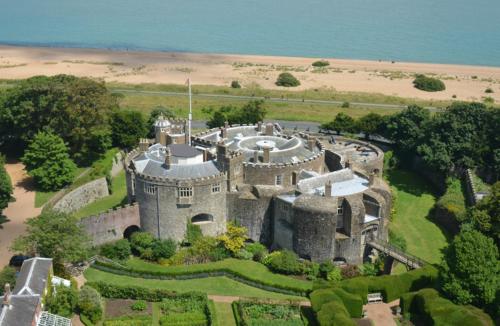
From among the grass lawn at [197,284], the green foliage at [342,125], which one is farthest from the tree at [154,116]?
the grass lawn at [197,284]

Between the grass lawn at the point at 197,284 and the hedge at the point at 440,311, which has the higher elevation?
the hedge at the point at 440,311

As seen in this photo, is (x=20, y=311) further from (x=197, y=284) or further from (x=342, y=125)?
(x=342, y=125)

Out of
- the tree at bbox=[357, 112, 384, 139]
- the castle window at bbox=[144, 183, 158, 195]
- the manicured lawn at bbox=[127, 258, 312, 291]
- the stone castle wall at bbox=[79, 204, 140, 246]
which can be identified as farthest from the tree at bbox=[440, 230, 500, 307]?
the tree at bbox=[357, 112, 384, 139]

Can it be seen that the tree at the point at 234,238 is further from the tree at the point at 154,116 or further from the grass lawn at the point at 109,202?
the tree at the point at 154,116

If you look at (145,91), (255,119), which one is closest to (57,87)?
(255,119)

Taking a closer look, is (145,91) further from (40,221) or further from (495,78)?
(495,78)

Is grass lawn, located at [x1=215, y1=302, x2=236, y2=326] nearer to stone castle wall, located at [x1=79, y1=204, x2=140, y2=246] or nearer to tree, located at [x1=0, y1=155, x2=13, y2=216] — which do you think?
stone castle wall, located at [x1=79, y1=204, x2=140, y2=246]
